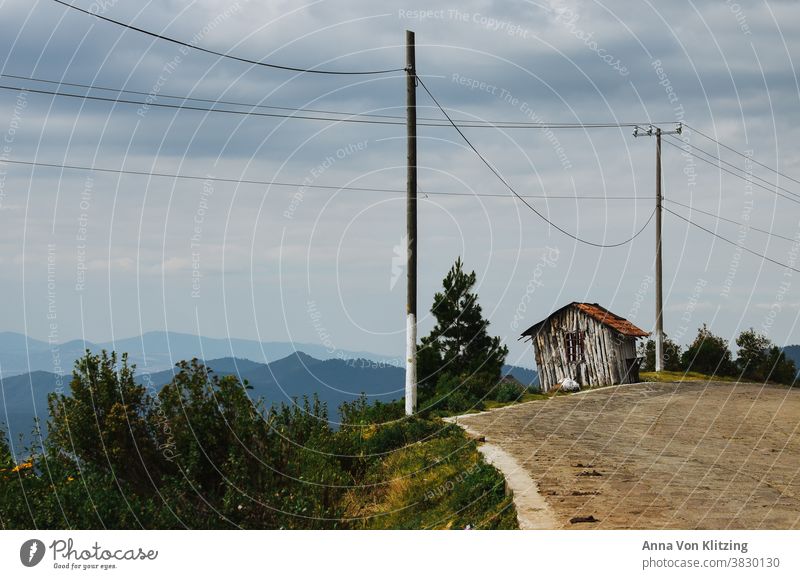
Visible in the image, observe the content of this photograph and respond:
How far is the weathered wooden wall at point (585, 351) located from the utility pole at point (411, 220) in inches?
655

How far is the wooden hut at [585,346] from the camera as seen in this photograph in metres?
36.5

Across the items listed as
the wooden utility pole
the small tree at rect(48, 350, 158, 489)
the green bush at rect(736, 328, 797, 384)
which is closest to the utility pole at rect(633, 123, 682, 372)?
the wooden utility pole

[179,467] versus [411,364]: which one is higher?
[411,364]

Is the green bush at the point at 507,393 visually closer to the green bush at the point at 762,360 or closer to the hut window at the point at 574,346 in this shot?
the hut window at the point at 574,346

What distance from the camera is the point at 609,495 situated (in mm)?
11859

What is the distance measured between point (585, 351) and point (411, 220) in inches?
691

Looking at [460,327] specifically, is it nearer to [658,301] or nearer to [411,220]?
[658,301]

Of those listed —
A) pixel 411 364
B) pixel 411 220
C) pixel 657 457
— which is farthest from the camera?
pixel 411 220

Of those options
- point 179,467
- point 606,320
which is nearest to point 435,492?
point 179,467

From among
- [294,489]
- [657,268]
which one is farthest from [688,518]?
[657,268]

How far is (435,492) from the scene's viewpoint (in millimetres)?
13789

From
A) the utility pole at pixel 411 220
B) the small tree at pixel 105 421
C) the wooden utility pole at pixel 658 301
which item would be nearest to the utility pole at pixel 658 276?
the wooden utility pole at pixel 658 301

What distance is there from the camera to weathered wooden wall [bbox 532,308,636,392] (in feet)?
120

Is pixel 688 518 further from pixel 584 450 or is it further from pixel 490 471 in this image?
pixel 584 450
